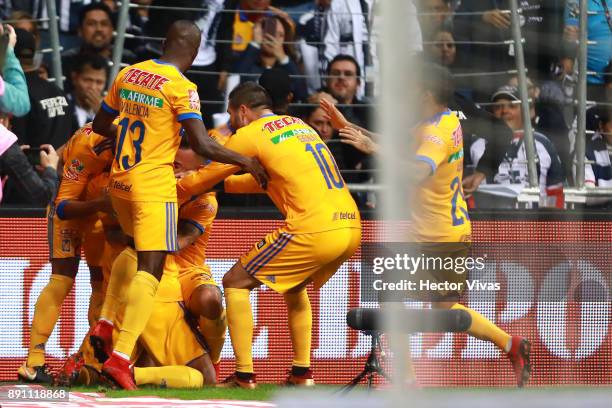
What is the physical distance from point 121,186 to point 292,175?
2.92 ft

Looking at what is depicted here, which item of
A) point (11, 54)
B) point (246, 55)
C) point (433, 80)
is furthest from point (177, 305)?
point (433, 80)

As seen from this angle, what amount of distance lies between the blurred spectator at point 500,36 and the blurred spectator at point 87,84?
5439 mm

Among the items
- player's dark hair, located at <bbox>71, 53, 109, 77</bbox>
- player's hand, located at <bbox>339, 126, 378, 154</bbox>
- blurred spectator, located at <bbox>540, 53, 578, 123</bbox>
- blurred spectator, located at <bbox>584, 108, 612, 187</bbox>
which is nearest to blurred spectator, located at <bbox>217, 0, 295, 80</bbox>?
player's dark hair, located at <bbox>71, 53, 109, 77</bbox>

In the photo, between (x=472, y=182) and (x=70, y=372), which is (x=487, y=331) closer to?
(x=472, y=182)

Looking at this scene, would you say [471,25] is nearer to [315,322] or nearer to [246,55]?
[315,322]

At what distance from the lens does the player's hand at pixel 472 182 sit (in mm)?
4874

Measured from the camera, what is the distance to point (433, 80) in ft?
8.25

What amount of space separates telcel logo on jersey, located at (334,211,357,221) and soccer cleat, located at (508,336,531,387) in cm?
112

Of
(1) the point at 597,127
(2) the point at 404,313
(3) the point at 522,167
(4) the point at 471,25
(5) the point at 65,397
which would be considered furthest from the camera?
(5) the point at 65,397

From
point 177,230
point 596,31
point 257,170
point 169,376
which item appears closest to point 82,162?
point 177,230

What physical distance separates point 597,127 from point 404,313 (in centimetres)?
141

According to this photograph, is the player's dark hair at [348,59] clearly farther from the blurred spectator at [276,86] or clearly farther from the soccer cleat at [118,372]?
the soccer cleat at [118,372]

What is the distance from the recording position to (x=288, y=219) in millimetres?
Answer: 6512

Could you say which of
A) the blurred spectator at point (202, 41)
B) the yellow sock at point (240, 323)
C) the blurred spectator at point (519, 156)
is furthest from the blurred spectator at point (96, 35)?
the blurred spectator at point (519, 156)
